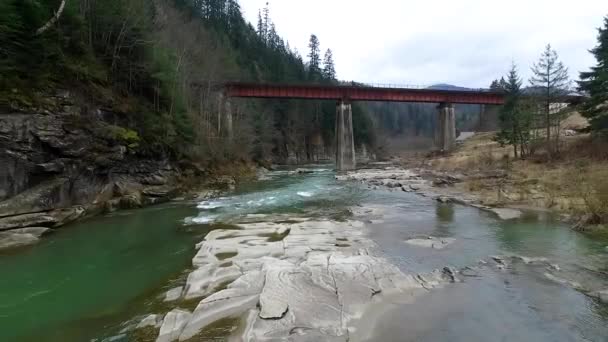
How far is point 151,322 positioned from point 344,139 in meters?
55.6

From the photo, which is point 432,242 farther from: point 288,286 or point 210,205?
point 210,205

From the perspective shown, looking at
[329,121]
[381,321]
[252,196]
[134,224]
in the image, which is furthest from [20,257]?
[329,121]

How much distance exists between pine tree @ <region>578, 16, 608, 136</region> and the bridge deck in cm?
2920

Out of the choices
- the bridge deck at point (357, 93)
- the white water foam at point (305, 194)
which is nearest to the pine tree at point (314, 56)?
the bridge deck at point (357, 93)

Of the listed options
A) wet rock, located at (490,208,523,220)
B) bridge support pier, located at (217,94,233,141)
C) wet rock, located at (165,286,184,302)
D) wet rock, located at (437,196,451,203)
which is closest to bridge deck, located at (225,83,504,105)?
bridge support pier, located at (217,94,233,141)

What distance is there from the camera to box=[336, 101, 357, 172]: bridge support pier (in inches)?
2394

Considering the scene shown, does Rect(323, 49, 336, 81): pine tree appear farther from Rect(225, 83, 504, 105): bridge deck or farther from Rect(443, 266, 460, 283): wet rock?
Rect(443, 266, 460, 283): wet rock

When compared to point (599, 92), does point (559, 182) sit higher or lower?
lower

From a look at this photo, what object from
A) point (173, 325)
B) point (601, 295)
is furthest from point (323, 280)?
point (601, 295)

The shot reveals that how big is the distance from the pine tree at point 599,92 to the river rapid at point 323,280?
74.3ft

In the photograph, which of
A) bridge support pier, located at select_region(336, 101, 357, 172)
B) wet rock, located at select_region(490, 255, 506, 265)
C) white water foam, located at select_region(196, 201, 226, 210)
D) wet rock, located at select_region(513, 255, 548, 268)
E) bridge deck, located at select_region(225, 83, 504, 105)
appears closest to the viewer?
wet rock, located at select_region(513, 255, 548, 268)

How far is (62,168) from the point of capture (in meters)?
19.4

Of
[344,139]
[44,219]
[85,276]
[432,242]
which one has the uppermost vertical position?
[344,139]

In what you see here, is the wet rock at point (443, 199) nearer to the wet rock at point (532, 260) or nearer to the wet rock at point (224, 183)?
the wet rock at point (532, 260)
